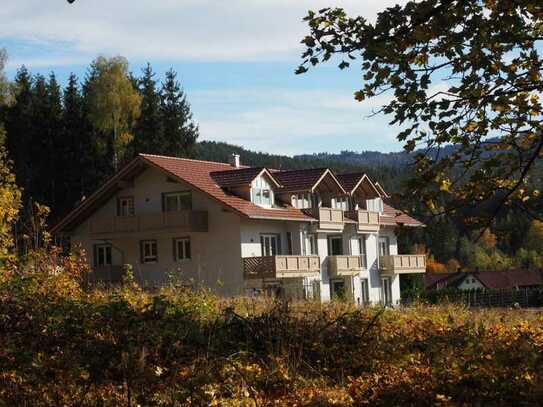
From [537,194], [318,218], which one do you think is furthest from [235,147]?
[537,194]

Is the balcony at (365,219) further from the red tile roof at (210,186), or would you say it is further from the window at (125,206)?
the window at (125,206)

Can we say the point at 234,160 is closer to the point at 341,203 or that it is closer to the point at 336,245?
the point at 341,203

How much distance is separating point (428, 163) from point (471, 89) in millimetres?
1041

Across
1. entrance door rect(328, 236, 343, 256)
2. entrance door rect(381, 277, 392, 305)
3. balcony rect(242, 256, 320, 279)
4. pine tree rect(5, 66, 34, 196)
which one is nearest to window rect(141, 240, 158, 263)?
balcony rect(242, 256, 320, 279)

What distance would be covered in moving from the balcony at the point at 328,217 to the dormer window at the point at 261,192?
11.0 feet

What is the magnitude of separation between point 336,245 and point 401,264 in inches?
249

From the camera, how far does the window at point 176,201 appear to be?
43125 millimetres

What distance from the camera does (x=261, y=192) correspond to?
4359 centimetres

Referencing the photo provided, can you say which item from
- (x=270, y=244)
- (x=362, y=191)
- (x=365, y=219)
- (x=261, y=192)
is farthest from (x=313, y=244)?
(x=362, y=191)

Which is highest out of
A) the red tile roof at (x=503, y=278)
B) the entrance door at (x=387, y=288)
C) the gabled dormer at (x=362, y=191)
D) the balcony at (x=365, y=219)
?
the gabled dormer at (x=362, y=191)

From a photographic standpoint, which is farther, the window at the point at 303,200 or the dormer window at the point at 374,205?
the dormer window at the point at 374,205

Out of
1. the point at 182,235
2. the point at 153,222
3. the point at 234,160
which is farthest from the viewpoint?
the point at 234,160

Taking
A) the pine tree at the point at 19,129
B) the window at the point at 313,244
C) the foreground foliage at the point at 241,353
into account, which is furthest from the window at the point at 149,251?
the foreground foliage at the point at 241,353

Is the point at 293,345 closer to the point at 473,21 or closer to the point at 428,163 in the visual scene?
the point at 428,163
